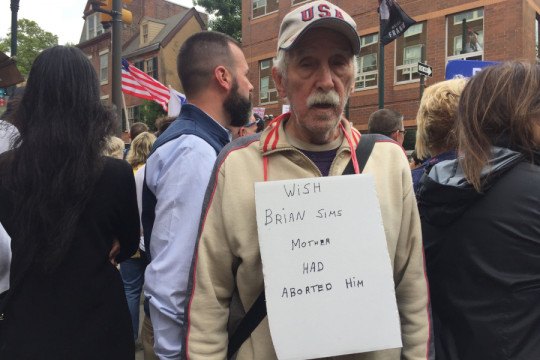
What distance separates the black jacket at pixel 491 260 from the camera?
58.6 inches

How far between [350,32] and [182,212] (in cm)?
94

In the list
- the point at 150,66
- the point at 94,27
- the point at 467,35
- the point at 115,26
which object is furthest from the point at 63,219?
the point at 94,27

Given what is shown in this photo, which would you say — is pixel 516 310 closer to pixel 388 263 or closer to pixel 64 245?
pixel 388 263

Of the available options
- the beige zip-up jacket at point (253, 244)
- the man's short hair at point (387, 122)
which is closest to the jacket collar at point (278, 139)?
the beige zip-up jacket at point (253, 244)

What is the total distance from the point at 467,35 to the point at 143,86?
10544 millimetres

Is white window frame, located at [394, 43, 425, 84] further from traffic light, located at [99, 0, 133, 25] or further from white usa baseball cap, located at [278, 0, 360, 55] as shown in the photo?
white usa baseball cap, located at [278, 0, 360, 55]

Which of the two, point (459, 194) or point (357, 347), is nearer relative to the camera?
point (357, 347)

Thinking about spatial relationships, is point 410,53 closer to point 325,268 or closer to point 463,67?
point 463,67

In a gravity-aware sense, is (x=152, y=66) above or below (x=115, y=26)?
above

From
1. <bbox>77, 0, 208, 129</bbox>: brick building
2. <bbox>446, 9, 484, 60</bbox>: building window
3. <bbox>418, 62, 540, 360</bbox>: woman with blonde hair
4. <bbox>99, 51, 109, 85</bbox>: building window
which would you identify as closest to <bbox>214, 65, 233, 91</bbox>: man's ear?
<bbox>418, 62, 540, 360</bbox>: woman with blonde hair

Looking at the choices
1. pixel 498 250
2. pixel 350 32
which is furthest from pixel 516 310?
pixel 350 32

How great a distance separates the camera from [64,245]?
1.73m

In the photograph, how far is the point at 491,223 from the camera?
1.54 meters

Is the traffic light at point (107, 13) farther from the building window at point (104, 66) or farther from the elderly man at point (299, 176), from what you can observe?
the building window at point (104, 66)
